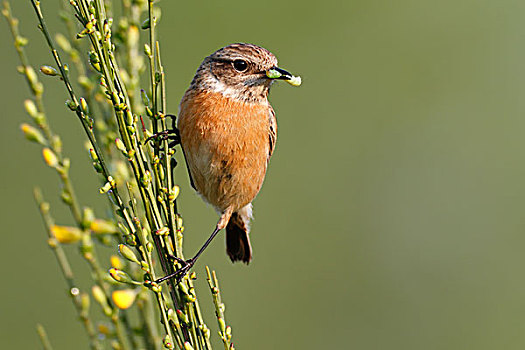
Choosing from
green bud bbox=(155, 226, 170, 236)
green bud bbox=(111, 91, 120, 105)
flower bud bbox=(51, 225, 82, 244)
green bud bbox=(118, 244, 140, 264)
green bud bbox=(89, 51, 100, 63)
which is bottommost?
green bud bbox=(118, 244, 140, 264)

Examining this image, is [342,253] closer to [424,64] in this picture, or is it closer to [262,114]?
[424,64]

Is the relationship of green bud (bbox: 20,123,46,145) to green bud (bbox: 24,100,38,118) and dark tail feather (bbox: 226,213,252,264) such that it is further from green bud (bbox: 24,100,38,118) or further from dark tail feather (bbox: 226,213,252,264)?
dark tail feather (bbox: 226,213,252,264)

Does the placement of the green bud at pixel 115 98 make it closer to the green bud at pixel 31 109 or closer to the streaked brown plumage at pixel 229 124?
the green bud at pixel 31 109

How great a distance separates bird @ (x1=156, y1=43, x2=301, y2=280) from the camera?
141 inches

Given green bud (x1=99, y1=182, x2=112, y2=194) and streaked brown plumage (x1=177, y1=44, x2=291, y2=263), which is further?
streaked brown plumage (x1=177, y1=44, x2=291, y2=263)

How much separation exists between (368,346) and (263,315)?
1395mm

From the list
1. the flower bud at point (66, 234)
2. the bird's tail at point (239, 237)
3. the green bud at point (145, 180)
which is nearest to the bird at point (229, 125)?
the bird's tail at point (239, 237)

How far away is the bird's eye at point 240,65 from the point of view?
3729 millimetres

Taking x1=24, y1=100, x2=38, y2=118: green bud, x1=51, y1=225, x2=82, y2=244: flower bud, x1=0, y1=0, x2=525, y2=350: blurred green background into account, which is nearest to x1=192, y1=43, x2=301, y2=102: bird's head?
x1=24, y1=100, x2=38, y2=118: green bud

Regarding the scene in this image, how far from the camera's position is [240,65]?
12.3ft

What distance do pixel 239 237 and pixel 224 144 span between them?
135 centimetres

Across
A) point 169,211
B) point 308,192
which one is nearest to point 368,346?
point 308,192

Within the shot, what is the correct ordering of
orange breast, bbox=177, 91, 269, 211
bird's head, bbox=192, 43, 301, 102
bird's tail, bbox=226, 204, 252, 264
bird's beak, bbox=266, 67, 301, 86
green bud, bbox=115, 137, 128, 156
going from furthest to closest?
bird's tail, bbox=226, 204, 252, 264 < bird's head, bbox=192, 43, 301, 102 < orange breast, bbox=177, 91, 269, 211 < bird's beak, bbox=266, 67, 301, 86 < green bud, bbox=115, 137, 128, 156

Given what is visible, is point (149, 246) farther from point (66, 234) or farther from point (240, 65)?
point (240, 65)
